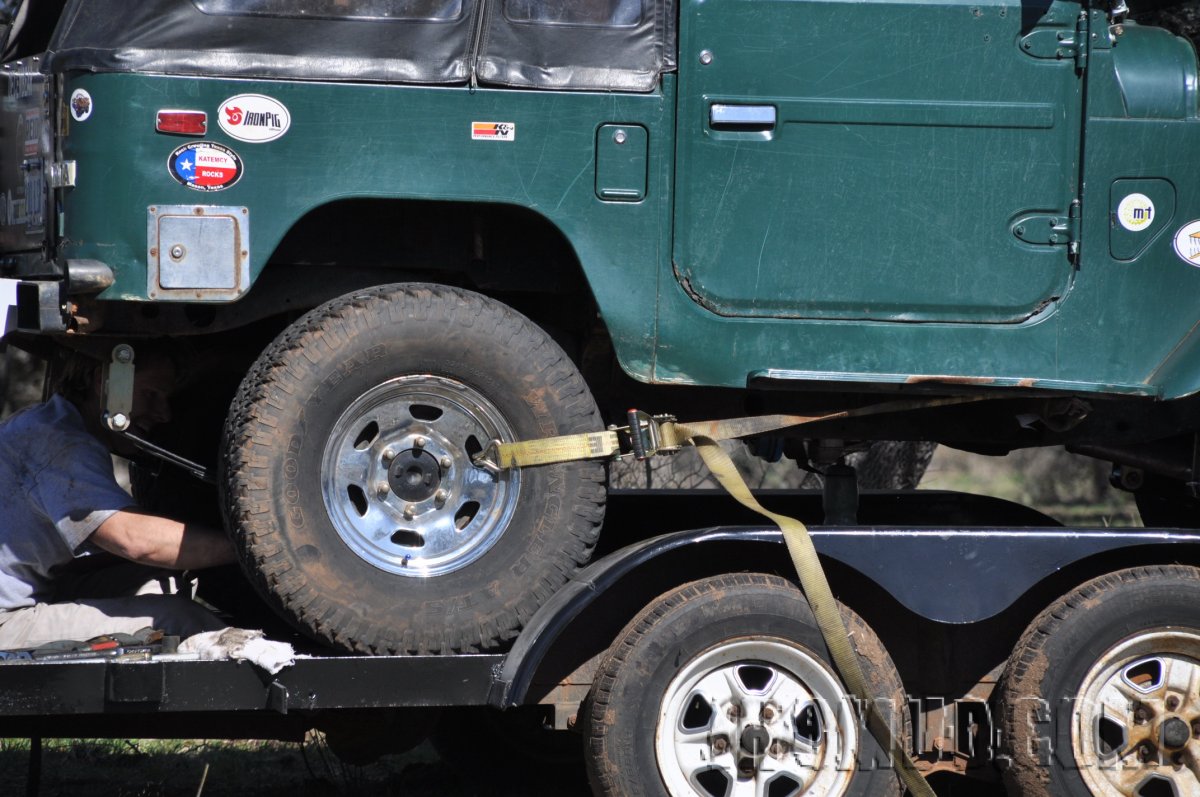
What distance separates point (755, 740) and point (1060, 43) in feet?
6.98

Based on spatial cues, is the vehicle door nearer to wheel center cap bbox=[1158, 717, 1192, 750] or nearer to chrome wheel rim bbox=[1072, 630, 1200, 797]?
chrome wheel rim bbox=[1072, 630, 1200, 797]

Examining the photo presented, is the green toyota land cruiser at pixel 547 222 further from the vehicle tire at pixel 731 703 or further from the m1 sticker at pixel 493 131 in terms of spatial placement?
the vehicle tire at pixel 731 703

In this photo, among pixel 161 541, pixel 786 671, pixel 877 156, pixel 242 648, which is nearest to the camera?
pixel 242 648

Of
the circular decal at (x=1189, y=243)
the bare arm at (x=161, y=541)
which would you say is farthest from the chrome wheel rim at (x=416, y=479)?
the circular decal at (x=1189, y=243)

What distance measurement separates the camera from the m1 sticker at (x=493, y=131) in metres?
3.72

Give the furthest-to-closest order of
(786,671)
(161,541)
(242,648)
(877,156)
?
(161,541), (877,156), (786,671), (242,648)

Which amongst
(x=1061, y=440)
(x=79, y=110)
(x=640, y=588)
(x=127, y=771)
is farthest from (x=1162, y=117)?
(x=127, y=771)

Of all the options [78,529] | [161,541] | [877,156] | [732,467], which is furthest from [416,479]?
[877,156]

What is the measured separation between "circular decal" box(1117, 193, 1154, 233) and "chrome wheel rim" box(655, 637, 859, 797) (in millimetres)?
1545

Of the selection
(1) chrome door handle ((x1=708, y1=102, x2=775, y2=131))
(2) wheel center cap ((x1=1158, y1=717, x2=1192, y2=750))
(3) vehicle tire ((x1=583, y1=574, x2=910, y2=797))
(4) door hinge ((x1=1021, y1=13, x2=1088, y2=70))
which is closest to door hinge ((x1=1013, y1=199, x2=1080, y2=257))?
(4) door hinge ((x1=1021, y1=13, x2=1088, y2=70))

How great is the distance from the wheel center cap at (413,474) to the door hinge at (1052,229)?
1785mm

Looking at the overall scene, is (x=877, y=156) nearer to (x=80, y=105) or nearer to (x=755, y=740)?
(x=755, y=740)

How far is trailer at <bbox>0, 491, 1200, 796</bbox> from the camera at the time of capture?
142 inches

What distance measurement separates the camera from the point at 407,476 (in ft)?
12.3
